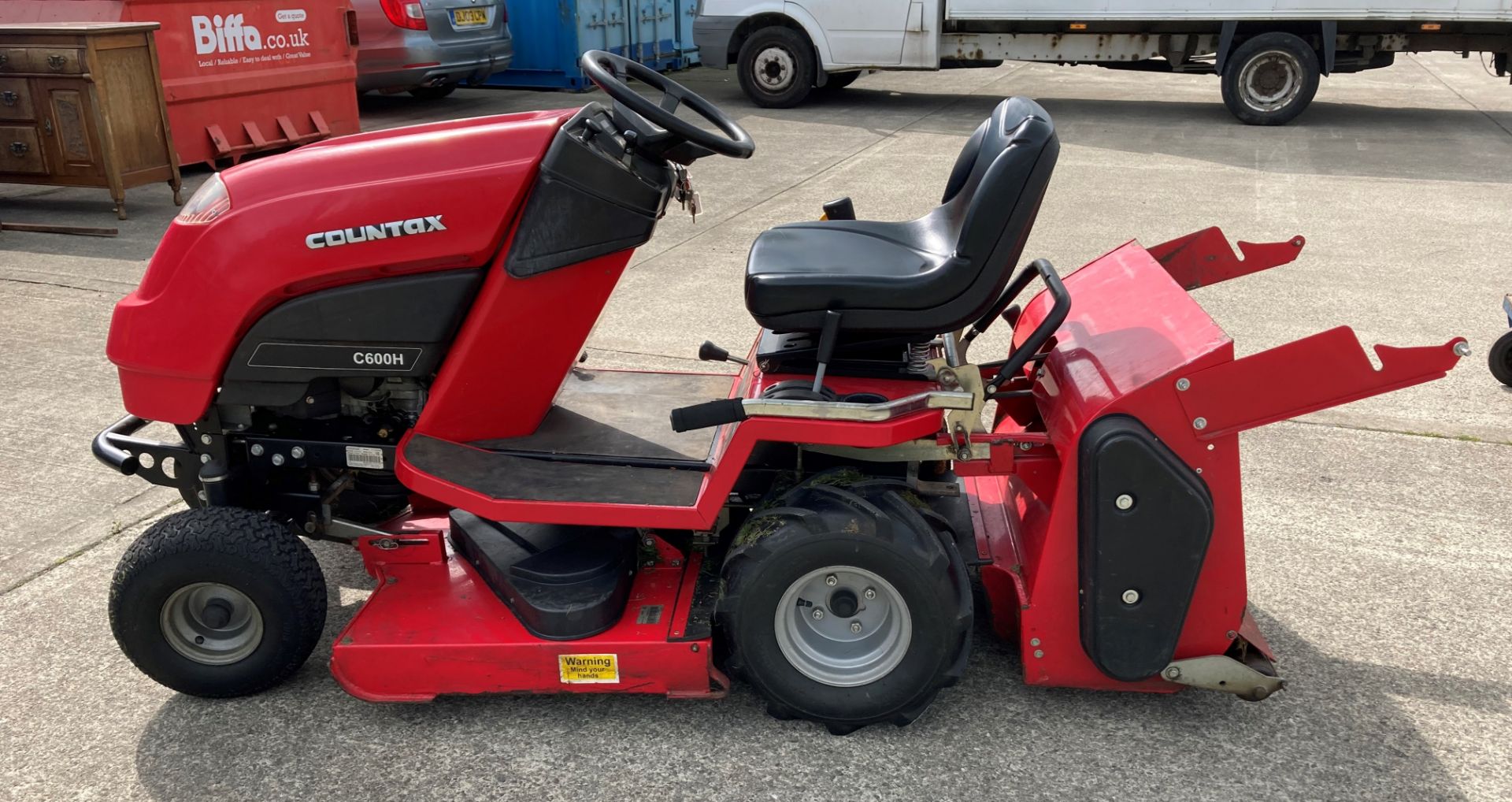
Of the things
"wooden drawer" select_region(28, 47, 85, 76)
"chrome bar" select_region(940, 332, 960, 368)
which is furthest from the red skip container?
"chrome bar" select_region(940, 332, 960, 368)

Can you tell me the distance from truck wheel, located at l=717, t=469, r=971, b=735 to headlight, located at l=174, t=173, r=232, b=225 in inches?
55.5

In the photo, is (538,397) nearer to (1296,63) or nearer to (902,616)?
(902,616)

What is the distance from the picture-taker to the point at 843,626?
290cm

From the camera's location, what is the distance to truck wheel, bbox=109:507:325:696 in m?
2.84

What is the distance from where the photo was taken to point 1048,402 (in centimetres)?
298

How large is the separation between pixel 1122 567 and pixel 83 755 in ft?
7.74

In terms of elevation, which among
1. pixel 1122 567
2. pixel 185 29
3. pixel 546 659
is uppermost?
pixel 185 29

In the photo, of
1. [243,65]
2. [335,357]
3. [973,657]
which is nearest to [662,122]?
[335,357]

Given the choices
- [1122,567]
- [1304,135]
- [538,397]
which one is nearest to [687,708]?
[538,397]

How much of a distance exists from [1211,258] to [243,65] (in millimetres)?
7673

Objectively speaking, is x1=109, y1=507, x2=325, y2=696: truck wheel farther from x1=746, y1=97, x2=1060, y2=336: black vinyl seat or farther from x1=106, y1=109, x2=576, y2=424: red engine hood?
x1=746, y1=97, x2=1060, y2=336: black vinyl seat

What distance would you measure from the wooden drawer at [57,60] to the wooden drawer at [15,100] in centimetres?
18

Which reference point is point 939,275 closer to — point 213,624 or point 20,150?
point 213,624

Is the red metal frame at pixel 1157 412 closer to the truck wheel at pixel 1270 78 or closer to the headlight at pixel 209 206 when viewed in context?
the headlight at pixel 209 206
